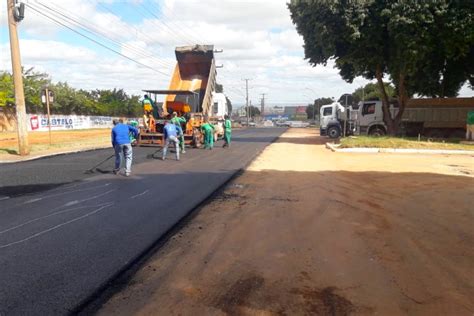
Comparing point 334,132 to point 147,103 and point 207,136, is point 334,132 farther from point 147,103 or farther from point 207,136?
point 147,103

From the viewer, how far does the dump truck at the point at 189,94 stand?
69.3 feet

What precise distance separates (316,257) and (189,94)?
684 inches

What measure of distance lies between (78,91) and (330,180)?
50.4 metres

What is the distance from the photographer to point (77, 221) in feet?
22.7

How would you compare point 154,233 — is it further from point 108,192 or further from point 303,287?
point 108,192

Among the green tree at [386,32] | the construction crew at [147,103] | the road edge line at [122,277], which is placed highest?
the green tree at [386,32]

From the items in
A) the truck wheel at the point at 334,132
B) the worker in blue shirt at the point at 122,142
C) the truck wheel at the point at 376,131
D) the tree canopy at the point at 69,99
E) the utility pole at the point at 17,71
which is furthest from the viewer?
the tree canopy at the point at 69,99

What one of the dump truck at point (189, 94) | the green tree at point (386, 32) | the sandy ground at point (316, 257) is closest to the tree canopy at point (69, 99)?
the dump truck at point (189, 94)

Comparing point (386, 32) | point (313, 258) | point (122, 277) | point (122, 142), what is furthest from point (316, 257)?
point (386, 32)

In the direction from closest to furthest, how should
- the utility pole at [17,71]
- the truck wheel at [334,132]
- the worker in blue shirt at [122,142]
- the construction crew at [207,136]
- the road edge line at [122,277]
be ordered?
the road edge line at [122,277] < the worker in blue shirt at [122,142] < the utility pole at [17,71] < the construction crew at [207,136] < the truck wheel at [334,132]

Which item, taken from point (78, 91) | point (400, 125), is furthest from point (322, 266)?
point (78, 91)

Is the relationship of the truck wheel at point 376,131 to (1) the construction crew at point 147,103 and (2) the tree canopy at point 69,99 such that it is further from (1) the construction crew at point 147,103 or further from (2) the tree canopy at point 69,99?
(2) the tree canopy at point 69,99

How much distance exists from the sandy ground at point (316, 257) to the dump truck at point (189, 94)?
38.3 feet

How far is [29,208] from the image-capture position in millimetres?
7766
